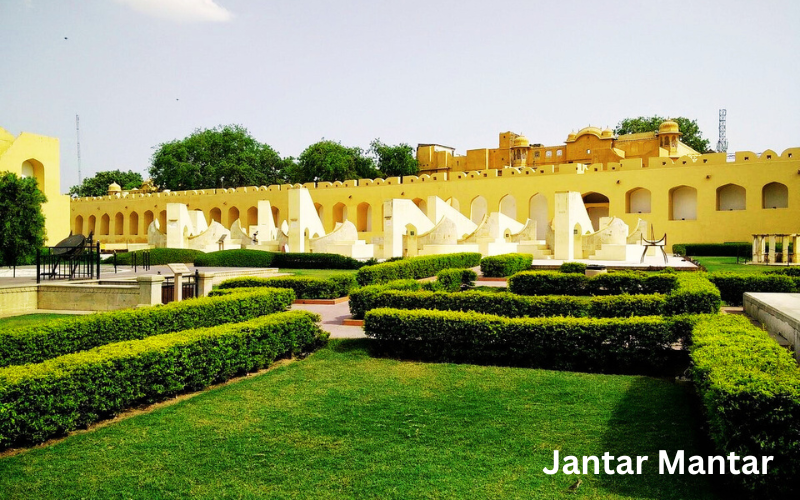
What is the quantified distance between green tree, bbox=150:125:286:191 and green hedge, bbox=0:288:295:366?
42.5m

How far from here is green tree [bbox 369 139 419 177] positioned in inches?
1826

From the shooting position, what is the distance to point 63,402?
4059 millimetres

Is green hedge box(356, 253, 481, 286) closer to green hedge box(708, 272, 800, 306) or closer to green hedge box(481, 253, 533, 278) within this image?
green hedge box(481, 253, 533, 278)

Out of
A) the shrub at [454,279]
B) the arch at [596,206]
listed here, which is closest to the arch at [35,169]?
the shrub at [454,279]

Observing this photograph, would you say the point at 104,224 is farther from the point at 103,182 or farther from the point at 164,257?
the point at 164,257

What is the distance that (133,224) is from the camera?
4553 cm

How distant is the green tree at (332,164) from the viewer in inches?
1784

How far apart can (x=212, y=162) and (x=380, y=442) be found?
161ft

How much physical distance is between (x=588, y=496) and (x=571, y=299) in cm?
429

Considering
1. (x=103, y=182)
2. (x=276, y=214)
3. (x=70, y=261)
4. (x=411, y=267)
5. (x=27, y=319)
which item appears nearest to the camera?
(x=27, y=319)

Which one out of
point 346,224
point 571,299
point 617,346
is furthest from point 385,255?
point 617,346

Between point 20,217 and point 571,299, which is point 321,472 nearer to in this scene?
point 571,299

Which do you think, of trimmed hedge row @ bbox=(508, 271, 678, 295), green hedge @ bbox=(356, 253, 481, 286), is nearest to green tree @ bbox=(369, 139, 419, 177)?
green hedge @ bbox=(356, 253, 481, 286)

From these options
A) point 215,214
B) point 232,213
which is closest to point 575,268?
point 232,213
